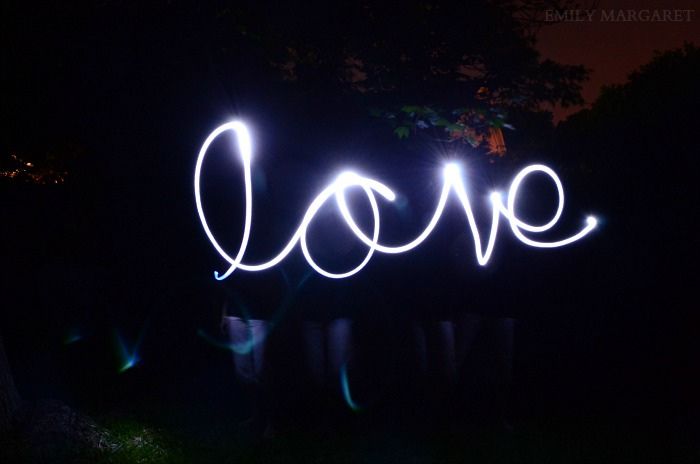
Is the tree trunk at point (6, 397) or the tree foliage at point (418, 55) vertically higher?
the tree foliage at point (418, 55)

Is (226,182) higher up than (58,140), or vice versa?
(58,140)

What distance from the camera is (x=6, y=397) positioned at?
4.68m

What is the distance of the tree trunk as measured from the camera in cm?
460

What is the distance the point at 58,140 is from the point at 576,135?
21.9 feet

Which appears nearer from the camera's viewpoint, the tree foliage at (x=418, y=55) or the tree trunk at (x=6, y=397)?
the tree trunk at (x=6, y=397)

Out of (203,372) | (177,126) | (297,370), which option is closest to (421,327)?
(297,370)

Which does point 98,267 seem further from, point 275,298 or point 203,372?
point 275,298

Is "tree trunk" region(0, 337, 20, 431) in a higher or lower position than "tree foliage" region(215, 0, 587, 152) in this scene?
lower

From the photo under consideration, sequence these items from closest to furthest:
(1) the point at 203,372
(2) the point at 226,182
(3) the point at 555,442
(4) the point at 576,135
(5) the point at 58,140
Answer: (3) the point at 555,442 → (5) the point at 58,140 → (1) the point at 203,372 → (2) the point at 226,182 → (4) the point at 576,135

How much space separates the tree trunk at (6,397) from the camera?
4598 millimetres

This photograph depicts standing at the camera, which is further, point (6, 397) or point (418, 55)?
point (418, 55)

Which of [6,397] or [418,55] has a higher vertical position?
[418,55]

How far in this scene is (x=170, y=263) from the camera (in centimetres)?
811

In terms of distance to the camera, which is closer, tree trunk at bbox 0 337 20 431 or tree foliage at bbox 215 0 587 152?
tree trunk at bbox 0 337 20 431
